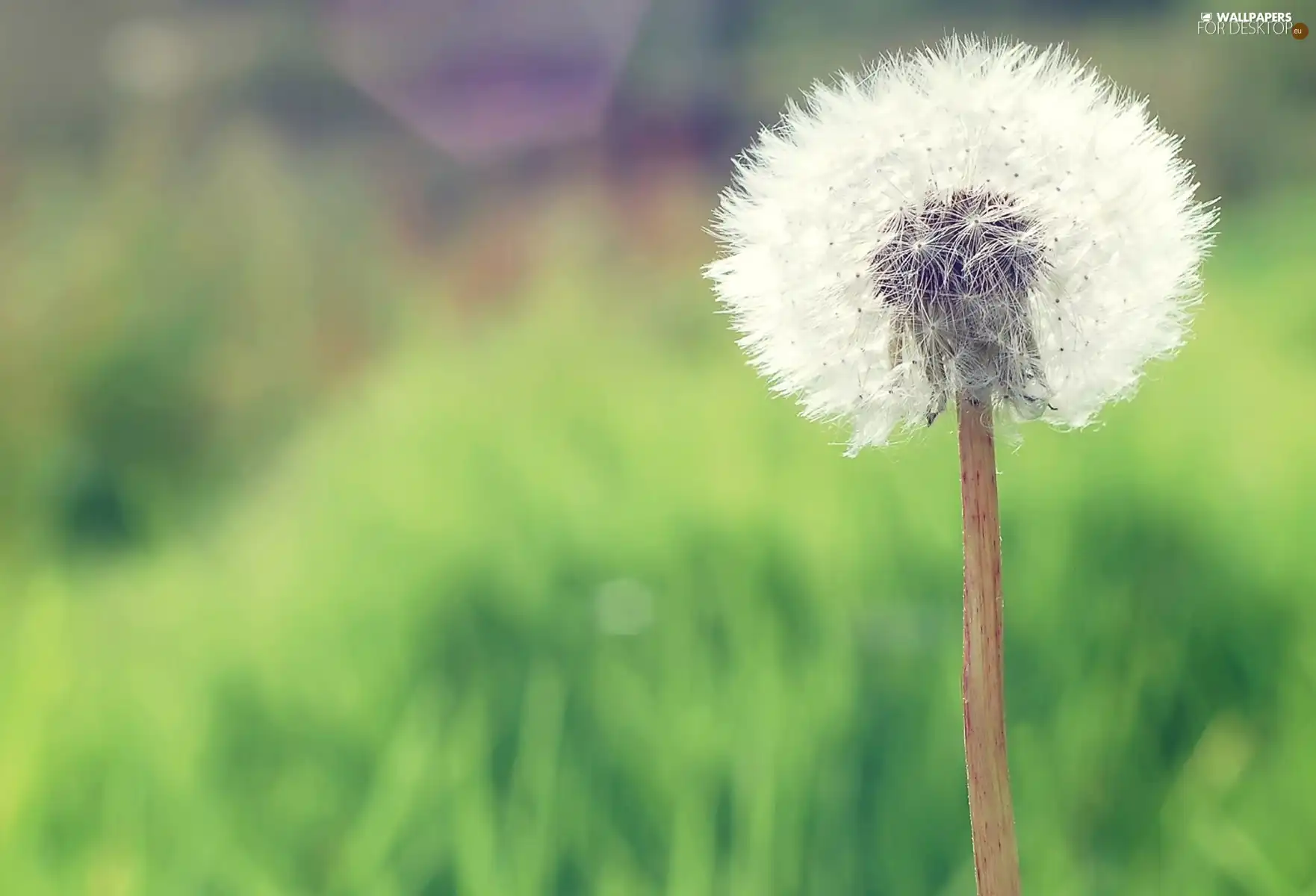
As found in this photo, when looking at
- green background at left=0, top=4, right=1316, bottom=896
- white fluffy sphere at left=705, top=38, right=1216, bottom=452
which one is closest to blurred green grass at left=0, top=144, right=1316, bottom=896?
green background at left=0, top=4, right=1316, bottom=896

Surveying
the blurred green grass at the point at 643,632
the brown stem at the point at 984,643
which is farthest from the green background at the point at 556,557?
the brown stem at the point at 984,643

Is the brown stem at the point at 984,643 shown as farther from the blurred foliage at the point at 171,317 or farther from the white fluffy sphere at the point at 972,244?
the blurred foliage at the point at 171,317

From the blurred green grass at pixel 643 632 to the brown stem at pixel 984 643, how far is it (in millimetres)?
203

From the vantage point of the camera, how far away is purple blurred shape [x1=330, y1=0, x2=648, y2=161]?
29.0 inches

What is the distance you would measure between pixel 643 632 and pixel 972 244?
36 centimetres

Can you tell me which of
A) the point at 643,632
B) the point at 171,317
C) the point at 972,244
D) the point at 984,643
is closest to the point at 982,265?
the point at 972,244

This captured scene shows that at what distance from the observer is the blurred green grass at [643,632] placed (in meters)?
0.62

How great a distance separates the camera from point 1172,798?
1.98 feet

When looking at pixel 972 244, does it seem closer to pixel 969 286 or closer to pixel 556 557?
pixel 969 286

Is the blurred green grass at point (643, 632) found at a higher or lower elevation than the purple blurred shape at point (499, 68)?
lower

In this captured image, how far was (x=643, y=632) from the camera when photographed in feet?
2.19

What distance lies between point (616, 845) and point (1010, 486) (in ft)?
1.14

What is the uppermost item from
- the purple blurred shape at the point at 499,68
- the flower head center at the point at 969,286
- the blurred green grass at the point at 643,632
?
the purple blurred shape at the point at 499,68

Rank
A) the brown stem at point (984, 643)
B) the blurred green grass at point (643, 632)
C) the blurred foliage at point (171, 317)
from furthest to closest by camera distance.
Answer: the blurred foliage at point (171, 317) < the blurred green grass at point (643, 632) < the brown stem at point (984, 643)
